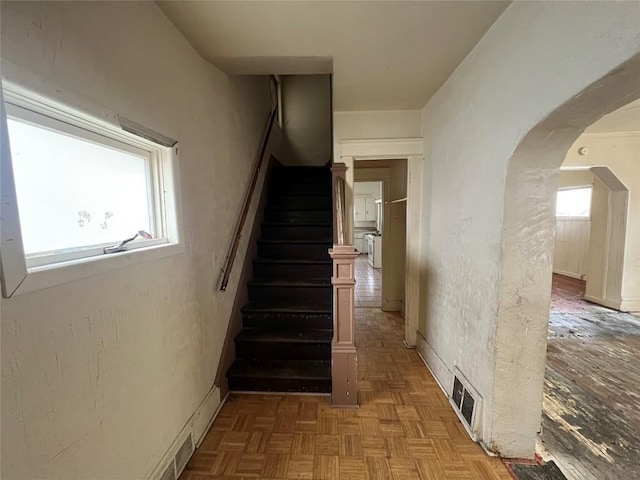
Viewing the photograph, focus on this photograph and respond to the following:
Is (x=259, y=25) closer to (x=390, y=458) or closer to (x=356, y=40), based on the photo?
(x=356, y=40)

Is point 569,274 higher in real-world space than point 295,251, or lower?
lower

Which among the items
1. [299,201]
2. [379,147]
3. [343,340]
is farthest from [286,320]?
[379,147]

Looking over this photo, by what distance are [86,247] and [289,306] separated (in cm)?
173

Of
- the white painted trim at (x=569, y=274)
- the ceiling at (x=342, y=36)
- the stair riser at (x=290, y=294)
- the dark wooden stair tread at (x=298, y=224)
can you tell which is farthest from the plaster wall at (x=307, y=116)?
the white painted trim at (x=569, y=274)

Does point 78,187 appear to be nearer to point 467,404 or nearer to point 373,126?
point 467,404

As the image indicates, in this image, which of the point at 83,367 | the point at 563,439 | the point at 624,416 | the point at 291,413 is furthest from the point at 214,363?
the point at 624,416

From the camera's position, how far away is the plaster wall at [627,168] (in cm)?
365

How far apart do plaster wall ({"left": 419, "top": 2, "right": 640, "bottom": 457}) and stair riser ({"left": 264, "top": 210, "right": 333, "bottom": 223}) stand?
1.57 meters

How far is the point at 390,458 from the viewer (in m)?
1.62

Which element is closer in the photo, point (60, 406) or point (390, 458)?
point (60, 406)

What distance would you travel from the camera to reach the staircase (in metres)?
2.21

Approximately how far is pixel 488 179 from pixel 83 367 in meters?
2.02

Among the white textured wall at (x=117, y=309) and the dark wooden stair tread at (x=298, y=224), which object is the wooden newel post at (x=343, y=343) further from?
the dark wooden stair tread at (x=298, y=224)

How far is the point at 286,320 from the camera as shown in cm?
251
